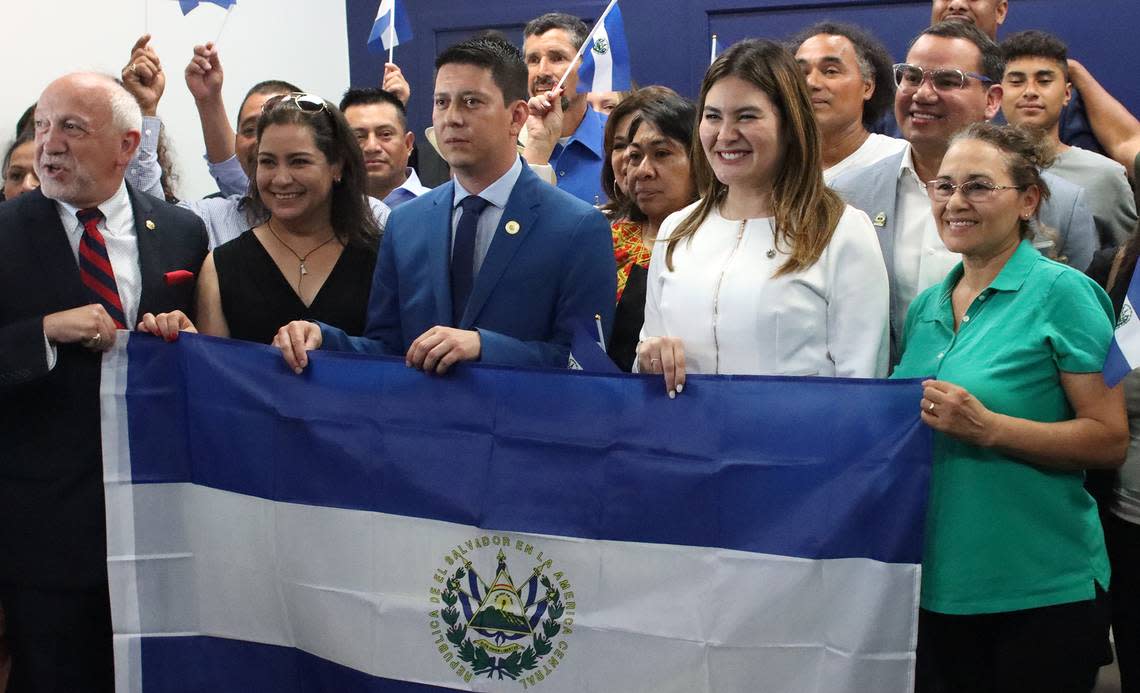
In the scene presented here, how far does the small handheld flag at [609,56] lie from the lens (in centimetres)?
423

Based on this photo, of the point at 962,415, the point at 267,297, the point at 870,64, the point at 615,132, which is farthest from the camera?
the point at 870,64

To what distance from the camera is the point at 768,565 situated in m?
2.50

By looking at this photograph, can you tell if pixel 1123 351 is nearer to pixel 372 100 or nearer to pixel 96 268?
pixel 96 268

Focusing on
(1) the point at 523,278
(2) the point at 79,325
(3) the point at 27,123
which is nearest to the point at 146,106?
(3) the point at 27,123

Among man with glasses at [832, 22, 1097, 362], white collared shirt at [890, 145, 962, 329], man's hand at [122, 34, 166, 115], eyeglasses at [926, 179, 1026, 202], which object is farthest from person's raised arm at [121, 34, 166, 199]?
eyeglasses at [926, 179, 1026, 202]

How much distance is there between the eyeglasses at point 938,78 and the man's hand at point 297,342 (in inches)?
64.8

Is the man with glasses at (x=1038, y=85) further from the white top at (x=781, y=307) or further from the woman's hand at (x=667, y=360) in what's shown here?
the woman's hand at (x=667, y=360)

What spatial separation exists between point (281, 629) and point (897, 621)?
142 centimetres

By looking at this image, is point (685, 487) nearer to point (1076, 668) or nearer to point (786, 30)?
point (1076, 668)

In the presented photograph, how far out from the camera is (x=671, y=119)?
132 inches

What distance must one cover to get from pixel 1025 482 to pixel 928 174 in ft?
3.31

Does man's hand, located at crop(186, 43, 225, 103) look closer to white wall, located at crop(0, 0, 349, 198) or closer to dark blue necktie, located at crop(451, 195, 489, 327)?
white wall, located at crop(0, 0, 349, 198)

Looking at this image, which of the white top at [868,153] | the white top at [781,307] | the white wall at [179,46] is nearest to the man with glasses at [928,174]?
the white top at [868,153]

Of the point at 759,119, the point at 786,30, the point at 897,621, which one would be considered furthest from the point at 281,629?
the point at 786,30
